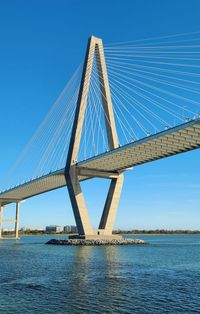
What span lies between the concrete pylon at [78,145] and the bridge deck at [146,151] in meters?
1.46

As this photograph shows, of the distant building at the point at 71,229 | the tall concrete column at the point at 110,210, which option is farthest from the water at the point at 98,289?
the distant building at the point at 71,229

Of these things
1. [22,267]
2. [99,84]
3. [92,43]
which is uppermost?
[92,43]

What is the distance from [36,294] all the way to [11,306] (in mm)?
1952

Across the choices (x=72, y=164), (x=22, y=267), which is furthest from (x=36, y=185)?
(x=22, y=267)

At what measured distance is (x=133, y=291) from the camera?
15219 millimetres

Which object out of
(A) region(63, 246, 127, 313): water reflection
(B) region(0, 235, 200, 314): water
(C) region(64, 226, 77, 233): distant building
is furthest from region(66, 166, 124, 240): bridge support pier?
(C) region(64, 226, 77, 233): distant building

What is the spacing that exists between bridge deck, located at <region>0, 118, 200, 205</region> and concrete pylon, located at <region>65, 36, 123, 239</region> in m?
→ 1.46

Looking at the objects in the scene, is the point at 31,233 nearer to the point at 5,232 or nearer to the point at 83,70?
the point at 5,232

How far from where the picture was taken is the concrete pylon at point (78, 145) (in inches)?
1750

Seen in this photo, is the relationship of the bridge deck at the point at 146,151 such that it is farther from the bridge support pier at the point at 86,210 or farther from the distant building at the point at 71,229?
the distant building at the point at 71,229

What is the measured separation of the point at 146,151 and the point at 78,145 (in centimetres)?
758

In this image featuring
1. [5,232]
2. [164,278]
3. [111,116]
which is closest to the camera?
[164,278]

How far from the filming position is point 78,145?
45.2m

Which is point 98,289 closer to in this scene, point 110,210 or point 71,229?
point 110,210
